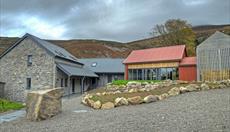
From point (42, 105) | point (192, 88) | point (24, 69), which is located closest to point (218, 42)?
point (192, 88)

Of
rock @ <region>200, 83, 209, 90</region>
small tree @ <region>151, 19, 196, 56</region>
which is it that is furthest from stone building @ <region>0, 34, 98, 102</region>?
small tree @ <region>151, 19, 196, 56</region>

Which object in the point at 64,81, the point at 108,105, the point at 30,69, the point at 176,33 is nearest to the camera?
the point at 108,105

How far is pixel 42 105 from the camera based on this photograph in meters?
14.9

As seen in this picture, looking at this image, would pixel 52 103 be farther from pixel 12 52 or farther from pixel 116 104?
pixel 12 52

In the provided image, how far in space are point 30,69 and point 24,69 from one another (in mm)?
826

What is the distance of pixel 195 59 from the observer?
114 ft

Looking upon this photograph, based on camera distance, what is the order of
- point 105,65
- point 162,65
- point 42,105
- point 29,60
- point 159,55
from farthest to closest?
point 105,65 → point 159,55 → point 162,65 → point 29,60 → point 42,105

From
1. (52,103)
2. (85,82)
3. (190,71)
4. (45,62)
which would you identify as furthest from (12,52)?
(52,103)

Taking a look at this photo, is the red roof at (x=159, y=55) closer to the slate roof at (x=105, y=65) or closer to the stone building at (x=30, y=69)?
the stone building at (x=30, y=69)

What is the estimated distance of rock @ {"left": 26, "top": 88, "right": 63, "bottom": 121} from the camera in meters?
14.6

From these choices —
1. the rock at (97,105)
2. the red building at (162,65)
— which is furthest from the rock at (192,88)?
the red building at (162,65)

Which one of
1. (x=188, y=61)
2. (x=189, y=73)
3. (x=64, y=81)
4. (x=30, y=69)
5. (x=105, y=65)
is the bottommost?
(x=64, y=81)

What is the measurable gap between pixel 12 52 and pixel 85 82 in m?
13.2

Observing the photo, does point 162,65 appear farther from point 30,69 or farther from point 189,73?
point 30,69
